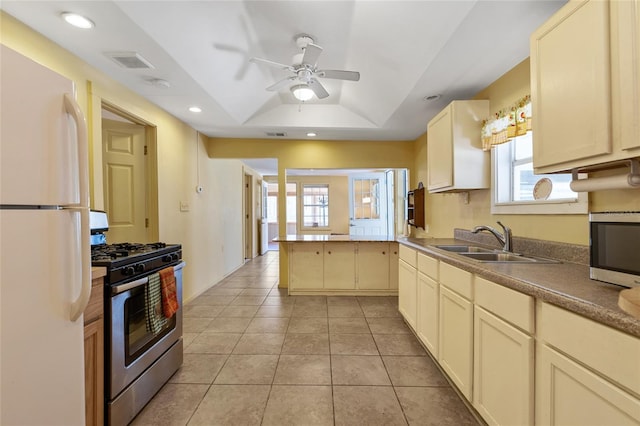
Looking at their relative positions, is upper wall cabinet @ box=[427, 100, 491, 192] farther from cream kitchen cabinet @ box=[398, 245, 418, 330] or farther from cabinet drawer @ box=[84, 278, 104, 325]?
cabinet drawer @ box=[84, 278, 104, 325]

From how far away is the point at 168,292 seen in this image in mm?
1810

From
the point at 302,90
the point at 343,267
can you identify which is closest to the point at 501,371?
the point at 302,90

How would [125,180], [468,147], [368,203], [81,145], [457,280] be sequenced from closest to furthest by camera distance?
[81,145], [457,280], [468,147], [125,180], [368,203]

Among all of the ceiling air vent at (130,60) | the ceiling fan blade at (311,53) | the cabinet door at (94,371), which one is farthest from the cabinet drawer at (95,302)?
the ceiling fan blade at (311,53)

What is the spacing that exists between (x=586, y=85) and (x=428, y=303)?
1.67m

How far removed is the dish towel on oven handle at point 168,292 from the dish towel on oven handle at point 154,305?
23 mm

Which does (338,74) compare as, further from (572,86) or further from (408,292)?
(408,292)

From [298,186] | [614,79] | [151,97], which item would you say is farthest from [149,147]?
[298,186]

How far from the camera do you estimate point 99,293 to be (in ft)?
4.39

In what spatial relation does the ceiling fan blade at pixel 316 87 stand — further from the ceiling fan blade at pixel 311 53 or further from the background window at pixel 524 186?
the background window at pixel 524 186

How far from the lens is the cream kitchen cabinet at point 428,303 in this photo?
2032 millimetres

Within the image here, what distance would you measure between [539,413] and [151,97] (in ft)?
12.1

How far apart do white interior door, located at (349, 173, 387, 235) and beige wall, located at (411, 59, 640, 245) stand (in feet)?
7.77

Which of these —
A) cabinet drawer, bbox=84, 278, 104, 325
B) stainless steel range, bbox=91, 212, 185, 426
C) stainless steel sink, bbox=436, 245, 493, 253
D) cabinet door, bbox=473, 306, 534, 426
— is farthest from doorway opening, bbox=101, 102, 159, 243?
cabinet door, bbox=473, 306, 534, 426
